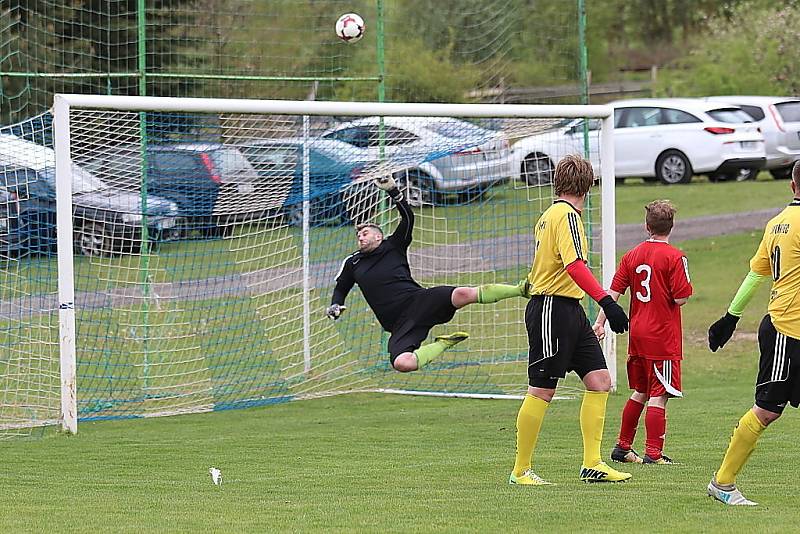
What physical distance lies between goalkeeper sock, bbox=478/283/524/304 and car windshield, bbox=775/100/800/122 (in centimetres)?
1638

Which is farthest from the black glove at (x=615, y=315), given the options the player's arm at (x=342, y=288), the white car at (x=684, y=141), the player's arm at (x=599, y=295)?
the white car at (x=684, y=141)

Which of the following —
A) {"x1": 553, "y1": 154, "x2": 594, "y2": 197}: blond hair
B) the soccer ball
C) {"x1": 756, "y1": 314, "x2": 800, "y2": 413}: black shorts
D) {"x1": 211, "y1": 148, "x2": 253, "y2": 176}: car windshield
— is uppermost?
the soccer ball

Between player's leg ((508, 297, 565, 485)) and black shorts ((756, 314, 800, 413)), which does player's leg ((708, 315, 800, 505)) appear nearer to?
black shorts ((756, 314, 800, 413))

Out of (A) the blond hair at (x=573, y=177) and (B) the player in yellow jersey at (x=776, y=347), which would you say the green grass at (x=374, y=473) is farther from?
(A) the blond hair at (x=573, y=177)

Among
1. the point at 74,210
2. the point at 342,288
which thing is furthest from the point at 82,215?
the point at 342,288

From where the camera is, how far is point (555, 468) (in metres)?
8.00

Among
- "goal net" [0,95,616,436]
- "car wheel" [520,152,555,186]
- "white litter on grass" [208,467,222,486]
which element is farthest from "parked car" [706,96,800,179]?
"white litter on grass" [208,467,222,486]

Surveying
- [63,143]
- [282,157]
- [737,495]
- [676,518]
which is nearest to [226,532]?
[676,518]

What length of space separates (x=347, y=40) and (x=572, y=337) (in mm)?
5501

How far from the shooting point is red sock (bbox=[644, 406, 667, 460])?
8172 millimetres

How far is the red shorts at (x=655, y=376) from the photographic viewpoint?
8.16m

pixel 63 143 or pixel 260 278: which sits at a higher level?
pixel 63 143

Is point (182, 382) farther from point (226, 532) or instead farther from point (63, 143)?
point (226, 532)

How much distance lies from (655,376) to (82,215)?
5.70 m
